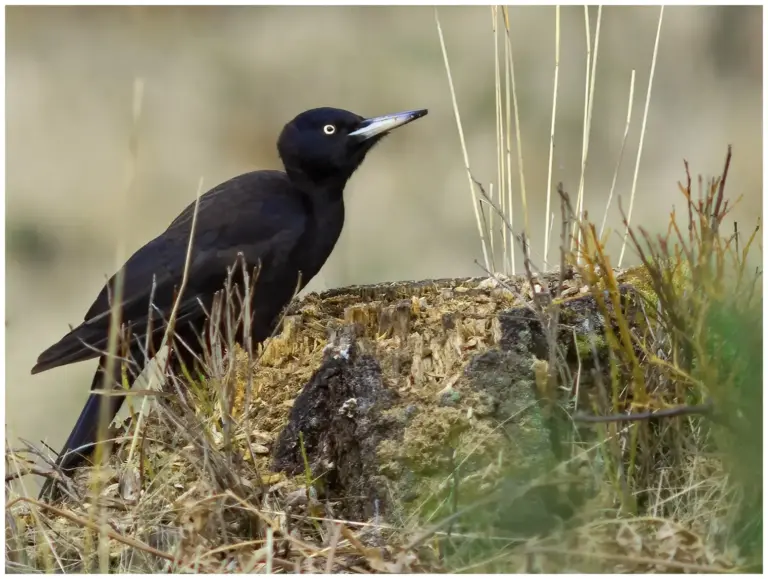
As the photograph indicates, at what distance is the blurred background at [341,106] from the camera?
18.9ft

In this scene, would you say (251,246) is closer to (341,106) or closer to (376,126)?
(376,126)

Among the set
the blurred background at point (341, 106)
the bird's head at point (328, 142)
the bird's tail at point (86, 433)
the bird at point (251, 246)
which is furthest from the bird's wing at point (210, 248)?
the blurred background at point (341, 106)

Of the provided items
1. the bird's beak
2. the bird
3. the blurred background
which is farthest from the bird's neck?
the blurred background

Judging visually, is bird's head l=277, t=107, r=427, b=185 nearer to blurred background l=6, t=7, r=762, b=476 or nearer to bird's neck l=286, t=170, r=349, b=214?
bird's neck l=286, t=170, r=349, b=214

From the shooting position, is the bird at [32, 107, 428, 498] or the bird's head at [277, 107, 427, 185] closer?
the bird at [32, 107, 428, 498]

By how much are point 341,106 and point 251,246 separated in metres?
3.05

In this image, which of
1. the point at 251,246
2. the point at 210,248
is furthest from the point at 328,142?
the point at 210,248

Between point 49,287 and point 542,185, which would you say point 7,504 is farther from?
point 542,185

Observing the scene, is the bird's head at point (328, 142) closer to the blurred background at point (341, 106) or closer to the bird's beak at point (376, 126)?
the bird's beak at point (376, 126)

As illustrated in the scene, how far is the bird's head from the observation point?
4.11 meters

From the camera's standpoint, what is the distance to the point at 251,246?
3859 millimetres

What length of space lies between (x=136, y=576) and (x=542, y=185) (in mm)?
4604

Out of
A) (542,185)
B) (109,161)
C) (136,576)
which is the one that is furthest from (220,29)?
(136,576)

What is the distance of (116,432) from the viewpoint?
10.5ft
